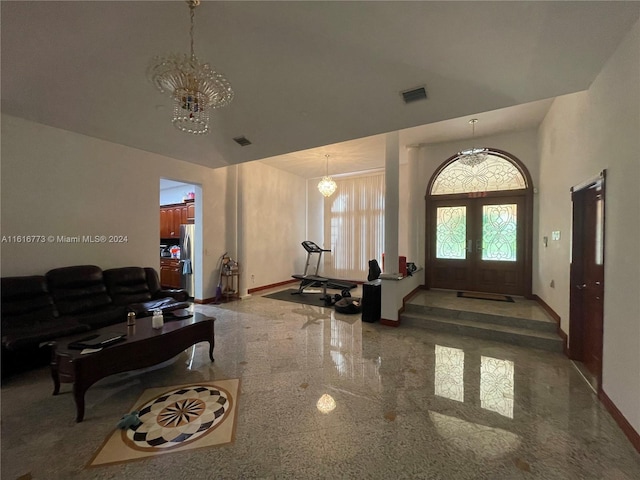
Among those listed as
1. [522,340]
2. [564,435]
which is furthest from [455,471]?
[522,340]

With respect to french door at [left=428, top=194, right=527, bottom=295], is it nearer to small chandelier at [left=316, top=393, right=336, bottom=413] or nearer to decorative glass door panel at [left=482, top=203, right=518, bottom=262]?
decorative glass door panel at [left=482, top=203, right=518, bottom=262]

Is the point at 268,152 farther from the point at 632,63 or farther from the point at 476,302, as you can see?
the point at 476,302

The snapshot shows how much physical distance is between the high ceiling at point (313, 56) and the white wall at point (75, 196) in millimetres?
355

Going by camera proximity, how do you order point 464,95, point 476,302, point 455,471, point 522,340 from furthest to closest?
1. point 476,302
2. point 522,340
3. point 464,95
4. point 455,471

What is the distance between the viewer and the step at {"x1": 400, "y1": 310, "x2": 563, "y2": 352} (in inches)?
134

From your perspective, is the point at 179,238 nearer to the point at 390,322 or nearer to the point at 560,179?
the point at 390,322

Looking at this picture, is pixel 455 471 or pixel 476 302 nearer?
pixel 455 471

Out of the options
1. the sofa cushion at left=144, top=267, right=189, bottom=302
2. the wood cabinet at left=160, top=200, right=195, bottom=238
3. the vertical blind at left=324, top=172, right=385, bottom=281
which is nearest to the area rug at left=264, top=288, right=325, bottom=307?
the vertical blind at left=324, top=172, right=385, bottom=281

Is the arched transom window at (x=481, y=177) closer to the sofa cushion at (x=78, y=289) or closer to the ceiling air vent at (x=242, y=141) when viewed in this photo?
the ceiling air vent at (x=242, y=141)

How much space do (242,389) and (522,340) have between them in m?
3.71

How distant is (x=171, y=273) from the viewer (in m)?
6.74

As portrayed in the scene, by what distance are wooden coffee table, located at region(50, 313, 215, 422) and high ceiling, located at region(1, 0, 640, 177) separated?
8.97 ft

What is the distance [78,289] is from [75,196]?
4.50 ft

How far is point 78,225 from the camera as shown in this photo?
3791 millimetres
